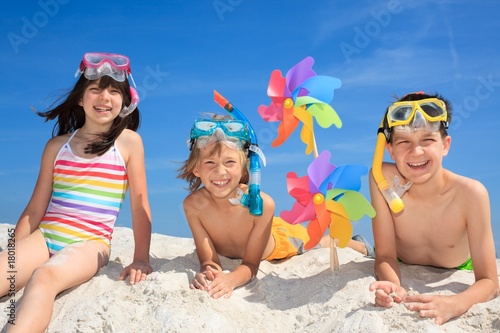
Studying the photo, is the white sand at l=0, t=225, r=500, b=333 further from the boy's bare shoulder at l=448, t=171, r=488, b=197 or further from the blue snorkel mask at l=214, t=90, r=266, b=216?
the boy's bare shoulder at l=448, t=171, r=488, b=197

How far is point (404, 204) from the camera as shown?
4098 mm

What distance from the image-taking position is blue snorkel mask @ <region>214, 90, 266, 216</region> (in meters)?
4.10

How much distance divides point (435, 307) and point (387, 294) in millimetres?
284

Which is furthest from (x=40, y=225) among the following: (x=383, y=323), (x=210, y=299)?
(x=383, y=323)

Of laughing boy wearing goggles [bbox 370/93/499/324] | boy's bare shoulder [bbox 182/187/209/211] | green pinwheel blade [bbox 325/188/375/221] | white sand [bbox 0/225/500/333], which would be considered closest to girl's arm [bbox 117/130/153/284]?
white sand [bbox 0/225/500/333]

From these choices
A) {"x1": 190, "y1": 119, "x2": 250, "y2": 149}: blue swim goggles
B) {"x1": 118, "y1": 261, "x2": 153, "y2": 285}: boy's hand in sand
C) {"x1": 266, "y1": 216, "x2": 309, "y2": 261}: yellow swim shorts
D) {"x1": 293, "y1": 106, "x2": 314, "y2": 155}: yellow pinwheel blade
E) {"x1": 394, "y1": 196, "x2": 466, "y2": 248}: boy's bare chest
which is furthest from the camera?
{"x1": 266, "y1": 216, "x2": 309, "y2": 261}: yellow swim shorts

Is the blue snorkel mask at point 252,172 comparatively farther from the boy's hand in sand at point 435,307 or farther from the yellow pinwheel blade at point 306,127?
the boy's hand in sand at point 435,307

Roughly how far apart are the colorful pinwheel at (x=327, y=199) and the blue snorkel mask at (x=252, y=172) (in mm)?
243

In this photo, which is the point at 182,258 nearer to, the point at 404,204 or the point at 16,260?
the point at 16,260

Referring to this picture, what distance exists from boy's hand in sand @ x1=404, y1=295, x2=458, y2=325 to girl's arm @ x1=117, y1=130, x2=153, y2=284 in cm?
189

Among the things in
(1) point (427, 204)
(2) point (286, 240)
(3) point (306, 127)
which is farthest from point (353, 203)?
(2) point (286, 240)

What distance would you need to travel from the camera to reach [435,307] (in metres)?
3.17

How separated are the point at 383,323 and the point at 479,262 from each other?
1.12m

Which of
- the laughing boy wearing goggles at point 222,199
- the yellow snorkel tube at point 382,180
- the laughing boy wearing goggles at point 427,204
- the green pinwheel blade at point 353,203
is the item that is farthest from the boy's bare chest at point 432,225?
the laughing boy wearing goggles at point 222,199
